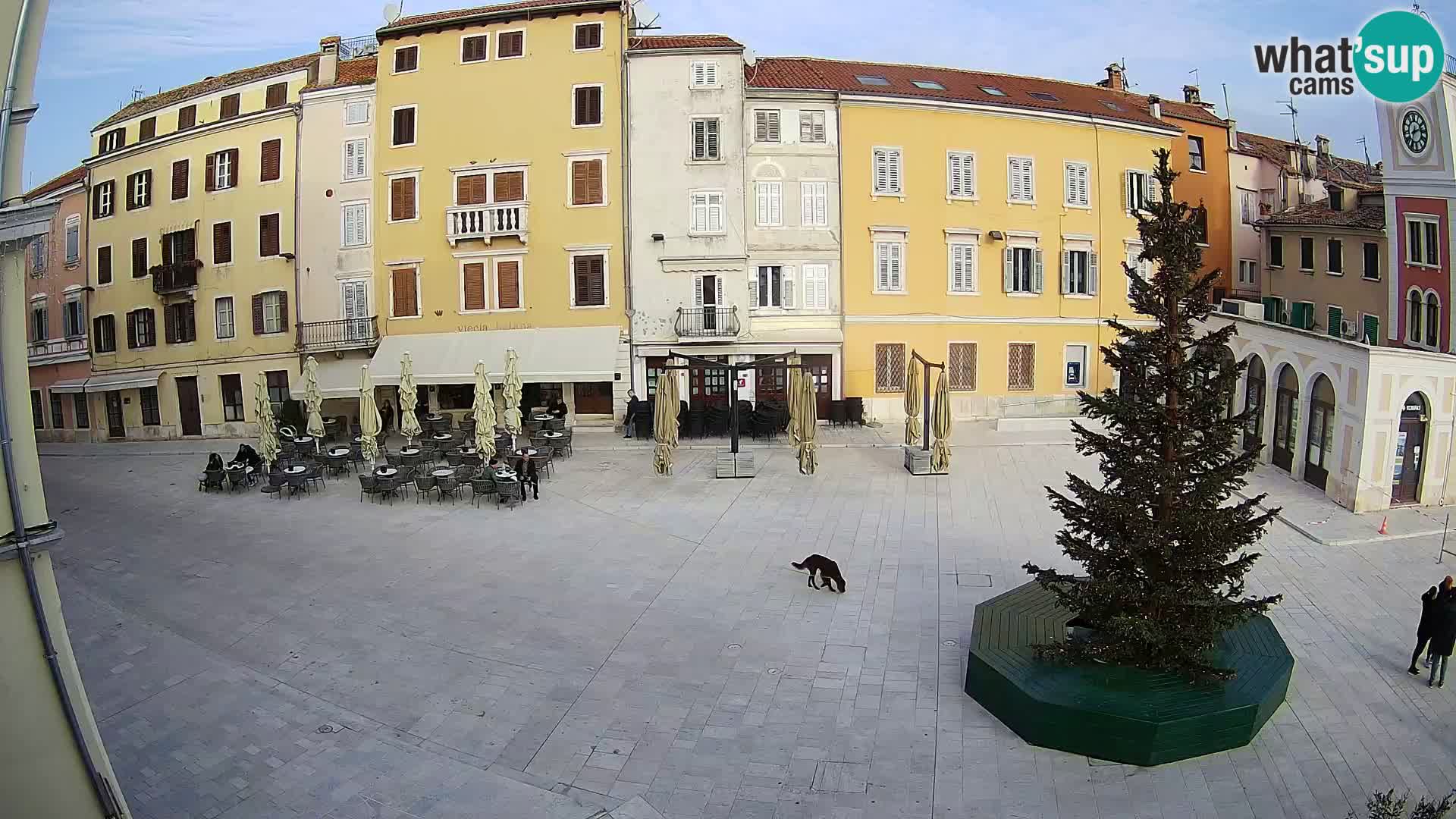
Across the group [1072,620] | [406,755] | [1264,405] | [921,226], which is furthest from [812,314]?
[406,755]

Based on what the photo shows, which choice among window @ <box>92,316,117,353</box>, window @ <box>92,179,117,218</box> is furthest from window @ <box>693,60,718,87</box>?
window @ <box>92,316,117,353</box>

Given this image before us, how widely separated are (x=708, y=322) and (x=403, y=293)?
1051cm

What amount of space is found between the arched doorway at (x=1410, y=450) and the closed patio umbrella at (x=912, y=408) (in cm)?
1029

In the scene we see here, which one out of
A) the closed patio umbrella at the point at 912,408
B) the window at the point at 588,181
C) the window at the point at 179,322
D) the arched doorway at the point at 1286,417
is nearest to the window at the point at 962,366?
the closed patio umbrella at the point at 912,408

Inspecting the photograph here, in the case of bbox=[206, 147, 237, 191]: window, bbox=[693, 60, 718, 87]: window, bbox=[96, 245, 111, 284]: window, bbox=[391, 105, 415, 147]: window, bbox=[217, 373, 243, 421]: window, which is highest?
bbox=[693, 60, 718, 87]: window

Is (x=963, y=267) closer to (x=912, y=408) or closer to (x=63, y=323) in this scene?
(x=912, y=408)

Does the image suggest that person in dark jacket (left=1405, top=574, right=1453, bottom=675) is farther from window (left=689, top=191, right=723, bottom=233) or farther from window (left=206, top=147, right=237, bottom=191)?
window (left=206, top=147, right=237, bottom=191)

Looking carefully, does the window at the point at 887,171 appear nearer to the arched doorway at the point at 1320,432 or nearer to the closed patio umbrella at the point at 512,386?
the closed patio umbrella at the point at 512,386

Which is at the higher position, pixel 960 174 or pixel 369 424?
pixel 960 174

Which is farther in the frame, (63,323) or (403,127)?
(63,323)

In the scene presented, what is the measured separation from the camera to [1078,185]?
3512 centimetres

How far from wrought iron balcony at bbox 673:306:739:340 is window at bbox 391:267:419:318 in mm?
9106

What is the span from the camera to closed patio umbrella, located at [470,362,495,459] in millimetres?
24500

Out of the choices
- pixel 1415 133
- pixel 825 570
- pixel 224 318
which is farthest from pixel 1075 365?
pixel 224 318
